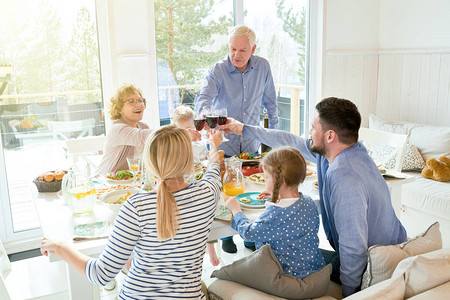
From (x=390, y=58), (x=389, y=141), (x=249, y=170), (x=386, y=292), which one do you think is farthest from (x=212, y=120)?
(x=390, y=58)

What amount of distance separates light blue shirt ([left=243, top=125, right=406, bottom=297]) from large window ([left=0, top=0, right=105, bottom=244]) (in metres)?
2.54

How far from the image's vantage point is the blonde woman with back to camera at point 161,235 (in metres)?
1.39

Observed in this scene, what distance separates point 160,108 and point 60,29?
1042 millimetres

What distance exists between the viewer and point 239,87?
3199mm

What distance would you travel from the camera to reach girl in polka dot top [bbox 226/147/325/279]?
166 cm

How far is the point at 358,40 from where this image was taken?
182 inches

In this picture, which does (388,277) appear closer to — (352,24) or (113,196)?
(113,196)

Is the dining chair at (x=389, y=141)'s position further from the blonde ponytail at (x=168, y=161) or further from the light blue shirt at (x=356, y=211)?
the blonde ponytail at (x=168, y=161)

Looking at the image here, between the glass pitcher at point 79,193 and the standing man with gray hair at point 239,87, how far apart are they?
1363mm

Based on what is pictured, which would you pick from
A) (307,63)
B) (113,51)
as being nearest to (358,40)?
(307,63)

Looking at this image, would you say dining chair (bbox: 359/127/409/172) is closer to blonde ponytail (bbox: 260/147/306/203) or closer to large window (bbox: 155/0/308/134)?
blonde ponytail (bbox: 260/147/306/203)

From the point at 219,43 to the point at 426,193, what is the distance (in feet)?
7.34

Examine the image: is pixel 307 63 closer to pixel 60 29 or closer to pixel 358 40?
pixel 358 40

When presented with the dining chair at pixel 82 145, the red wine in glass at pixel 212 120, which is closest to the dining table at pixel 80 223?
the red wine in glass at pixel 212 120
